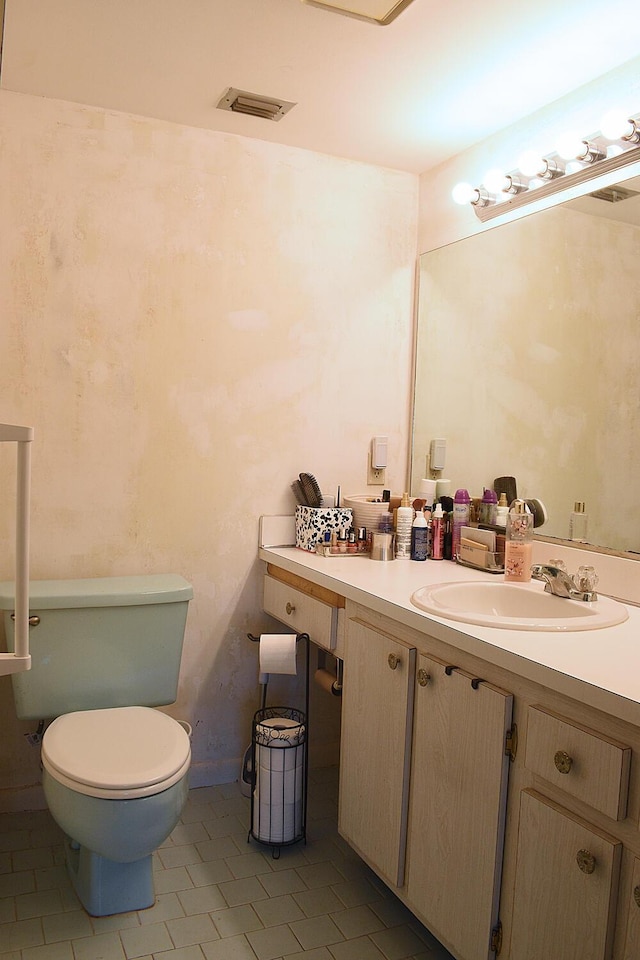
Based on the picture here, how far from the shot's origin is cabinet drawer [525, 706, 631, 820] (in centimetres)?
122

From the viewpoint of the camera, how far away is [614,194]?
2000mm

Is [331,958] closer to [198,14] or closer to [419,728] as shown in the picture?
[419,728]

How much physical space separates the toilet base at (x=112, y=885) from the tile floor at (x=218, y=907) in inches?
0.9

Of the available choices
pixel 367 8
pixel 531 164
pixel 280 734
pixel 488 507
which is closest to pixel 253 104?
pixel 367 8

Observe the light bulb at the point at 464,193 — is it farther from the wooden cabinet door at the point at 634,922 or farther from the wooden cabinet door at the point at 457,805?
the wooden cabinet door at the point at 634,922

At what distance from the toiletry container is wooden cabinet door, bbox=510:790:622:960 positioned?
0.86 meters

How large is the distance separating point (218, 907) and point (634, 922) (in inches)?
45.2

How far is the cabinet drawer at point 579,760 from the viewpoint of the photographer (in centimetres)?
122

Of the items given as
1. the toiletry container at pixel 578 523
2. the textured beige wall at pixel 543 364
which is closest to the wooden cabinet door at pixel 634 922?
the textured beige wall at pixel 543 364

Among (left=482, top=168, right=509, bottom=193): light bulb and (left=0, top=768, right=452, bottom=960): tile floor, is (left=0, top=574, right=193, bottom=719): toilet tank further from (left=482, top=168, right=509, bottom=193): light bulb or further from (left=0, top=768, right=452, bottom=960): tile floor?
(left=482, top=168, right=509, bottom=193): light bulb

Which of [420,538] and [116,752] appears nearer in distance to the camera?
[116,752]

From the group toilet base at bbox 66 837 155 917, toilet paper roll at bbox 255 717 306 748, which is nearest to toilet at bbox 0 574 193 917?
toilet base at bbox 66 837 155 917

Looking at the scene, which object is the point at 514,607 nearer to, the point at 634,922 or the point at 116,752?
the point at 634,922

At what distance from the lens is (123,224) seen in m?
2.43
